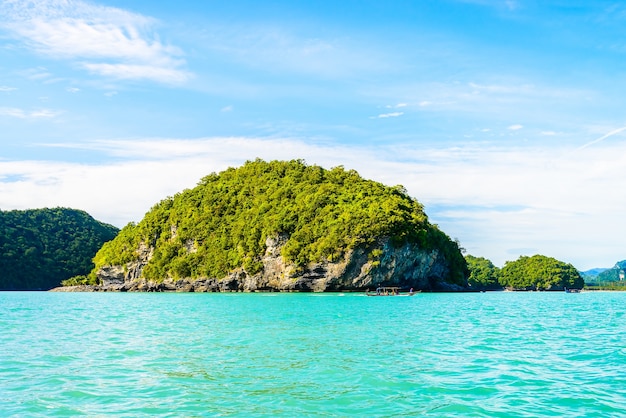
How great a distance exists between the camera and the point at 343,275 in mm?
92312

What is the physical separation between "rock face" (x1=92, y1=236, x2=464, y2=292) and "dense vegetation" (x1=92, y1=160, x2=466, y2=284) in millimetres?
1393

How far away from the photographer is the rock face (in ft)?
303

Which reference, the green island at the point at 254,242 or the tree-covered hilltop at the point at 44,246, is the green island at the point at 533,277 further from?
the tree-covered hilltop at the point at 44,246

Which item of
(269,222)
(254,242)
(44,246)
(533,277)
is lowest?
(533,277)

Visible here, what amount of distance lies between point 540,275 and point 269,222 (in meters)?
94.3

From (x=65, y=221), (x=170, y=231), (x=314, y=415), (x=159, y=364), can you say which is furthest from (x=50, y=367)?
(x=65, y=221)

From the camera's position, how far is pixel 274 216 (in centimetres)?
10788

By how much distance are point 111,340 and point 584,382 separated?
17649 mm

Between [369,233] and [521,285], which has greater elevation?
[369,233]

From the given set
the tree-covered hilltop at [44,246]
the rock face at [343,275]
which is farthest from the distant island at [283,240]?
the tree-covered hilltop at [44,246]

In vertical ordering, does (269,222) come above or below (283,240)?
above

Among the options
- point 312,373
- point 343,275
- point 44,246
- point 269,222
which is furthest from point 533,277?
point 312,373

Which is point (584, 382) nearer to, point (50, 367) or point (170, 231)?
point (50, 367)

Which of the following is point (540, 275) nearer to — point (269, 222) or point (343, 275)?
point (343, 275)
